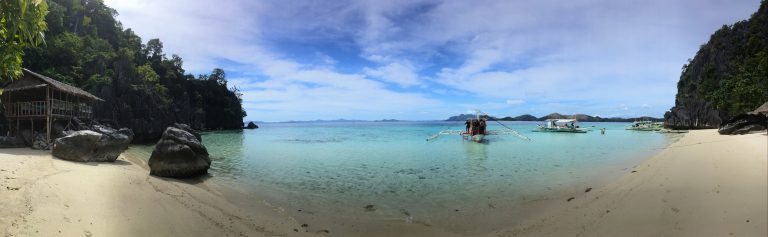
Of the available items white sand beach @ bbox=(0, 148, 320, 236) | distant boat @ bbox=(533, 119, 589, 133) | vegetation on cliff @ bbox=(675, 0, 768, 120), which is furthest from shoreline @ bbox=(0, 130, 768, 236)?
distant boat @ bbox=(533, 119, 589, 133)

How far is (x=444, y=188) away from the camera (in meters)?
12.0

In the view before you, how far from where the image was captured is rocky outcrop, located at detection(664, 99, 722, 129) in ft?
177

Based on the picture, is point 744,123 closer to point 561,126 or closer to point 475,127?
point 475,127

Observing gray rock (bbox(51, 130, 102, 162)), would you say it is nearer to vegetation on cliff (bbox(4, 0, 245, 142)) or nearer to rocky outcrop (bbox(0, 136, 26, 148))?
rocky outcrop (bbox(0, 136, 26, 148))

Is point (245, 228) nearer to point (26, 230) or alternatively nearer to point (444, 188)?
point (26, 230)

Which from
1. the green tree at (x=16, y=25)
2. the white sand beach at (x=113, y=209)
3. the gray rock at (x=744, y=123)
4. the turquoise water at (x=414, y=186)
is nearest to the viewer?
the green tree at (x=16, y=25)

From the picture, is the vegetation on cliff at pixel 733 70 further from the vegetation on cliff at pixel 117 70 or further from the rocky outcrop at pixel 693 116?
the vegetation on cliff at pixel 117 70

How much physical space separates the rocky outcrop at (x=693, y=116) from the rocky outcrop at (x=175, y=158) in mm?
67921

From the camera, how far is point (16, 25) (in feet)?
13.9

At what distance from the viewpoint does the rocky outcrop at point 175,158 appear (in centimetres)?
1233

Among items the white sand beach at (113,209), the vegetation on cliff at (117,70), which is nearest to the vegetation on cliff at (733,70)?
the white sand beach at (113,209)

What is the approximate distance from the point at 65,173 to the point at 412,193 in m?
10.6

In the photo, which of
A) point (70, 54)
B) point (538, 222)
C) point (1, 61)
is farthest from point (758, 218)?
point (70, 54)

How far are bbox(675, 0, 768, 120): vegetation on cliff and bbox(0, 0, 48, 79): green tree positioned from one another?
4720 cm
